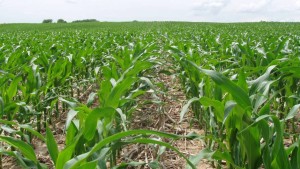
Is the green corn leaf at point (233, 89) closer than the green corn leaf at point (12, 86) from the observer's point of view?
Yes

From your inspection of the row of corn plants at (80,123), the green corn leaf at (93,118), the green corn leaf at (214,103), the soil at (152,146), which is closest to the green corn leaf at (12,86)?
the row of corn plants at (80,123)

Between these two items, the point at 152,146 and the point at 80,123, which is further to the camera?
the point at 152,146

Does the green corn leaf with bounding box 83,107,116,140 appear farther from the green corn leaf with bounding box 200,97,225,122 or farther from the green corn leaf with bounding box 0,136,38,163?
the green corn leaf with bounding box 200,97,225,122

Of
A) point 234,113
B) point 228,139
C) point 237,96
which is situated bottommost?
point 228,139

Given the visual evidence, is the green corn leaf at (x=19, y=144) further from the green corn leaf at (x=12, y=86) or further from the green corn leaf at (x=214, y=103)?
the green corn leaf at (x=12, y=86)

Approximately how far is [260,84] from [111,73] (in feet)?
4.75

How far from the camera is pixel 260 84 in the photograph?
207cm

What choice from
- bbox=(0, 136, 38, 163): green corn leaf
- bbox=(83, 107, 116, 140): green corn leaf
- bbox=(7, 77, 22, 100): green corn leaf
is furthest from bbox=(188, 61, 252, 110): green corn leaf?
bbox=(7, 77, 22, 100): green corn leaf

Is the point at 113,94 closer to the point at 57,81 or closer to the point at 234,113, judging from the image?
the point at 234,113

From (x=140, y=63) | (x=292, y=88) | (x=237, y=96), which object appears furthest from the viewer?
(x=292, y=88)

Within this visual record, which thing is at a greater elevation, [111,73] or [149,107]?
[111,73]

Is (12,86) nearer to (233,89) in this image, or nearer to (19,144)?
(19,144)

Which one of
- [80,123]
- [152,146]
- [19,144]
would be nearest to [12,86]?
[80,123]

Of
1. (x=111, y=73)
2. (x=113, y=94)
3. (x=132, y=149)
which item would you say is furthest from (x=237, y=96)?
(x=111, y=73)
